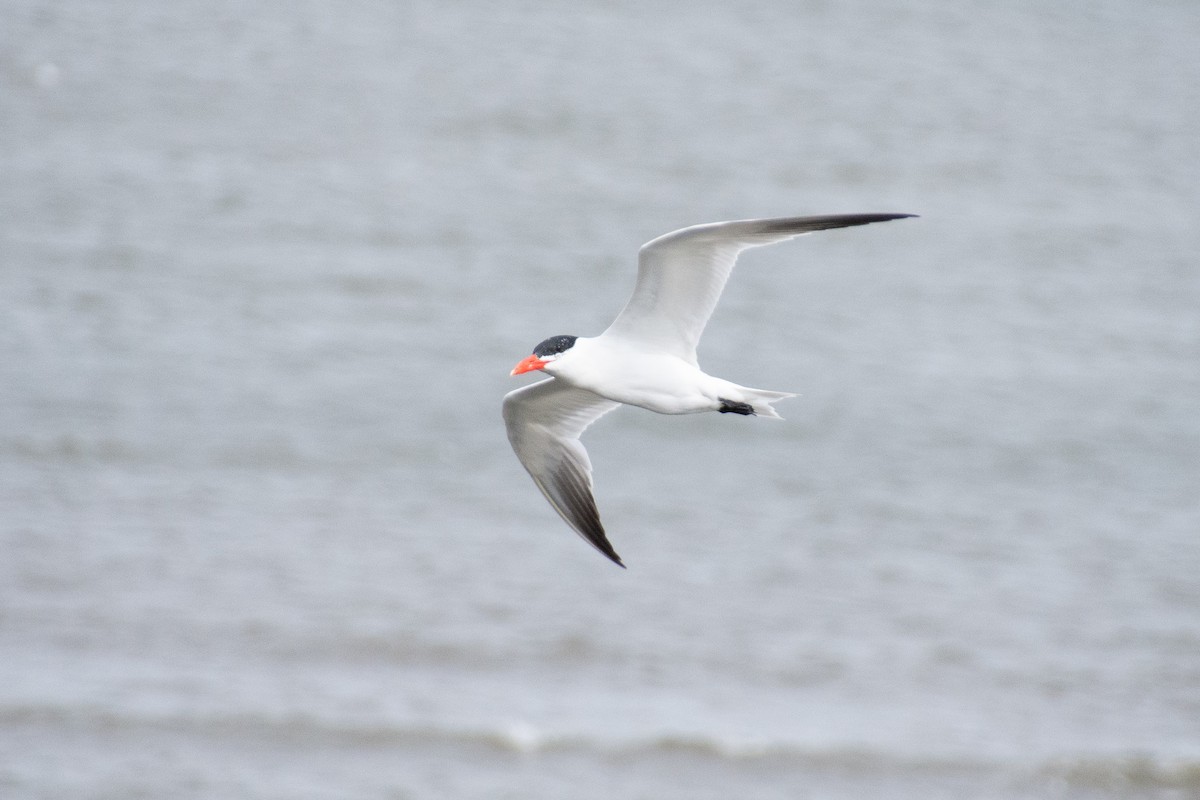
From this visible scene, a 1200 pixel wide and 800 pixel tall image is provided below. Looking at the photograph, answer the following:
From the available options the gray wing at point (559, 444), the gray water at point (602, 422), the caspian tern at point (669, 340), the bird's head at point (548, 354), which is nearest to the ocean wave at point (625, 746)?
the gray water at point (602, 422)

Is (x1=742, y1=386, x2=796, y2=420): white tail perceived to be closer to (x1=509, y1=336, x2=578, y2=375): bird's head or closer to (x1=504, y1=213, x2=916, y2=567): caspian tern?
(x1=504, y1=213, x2=916, y2=567): caspian tern

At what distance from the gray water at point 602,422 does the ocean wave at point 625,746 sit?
0.04 m

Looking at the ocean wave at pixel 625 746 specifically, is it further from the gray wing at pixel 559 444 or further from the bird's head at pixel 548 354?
the bird's head at pixel 548 354

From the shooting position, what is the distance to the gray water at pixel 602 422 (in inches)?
553

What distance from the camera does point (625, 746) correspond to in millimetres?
13570

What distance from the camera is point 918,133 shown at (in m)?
30.2

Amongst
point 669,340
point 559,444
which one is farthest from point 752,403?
point 559,444

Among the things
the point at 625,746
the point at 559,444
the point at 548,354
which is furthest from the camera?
the point at 625,746

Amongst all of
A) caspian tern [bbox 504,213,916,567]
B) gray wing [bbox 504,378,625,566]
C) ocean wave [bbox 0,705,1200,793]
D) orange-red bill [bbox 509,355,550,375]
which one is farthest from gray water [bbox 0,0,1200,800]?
caspian tern [bbox 504,213,916,567]

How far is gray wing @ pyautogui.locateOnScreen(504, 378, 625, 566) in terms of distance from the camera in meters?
8.59

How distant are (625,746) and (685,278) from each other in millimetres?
6913

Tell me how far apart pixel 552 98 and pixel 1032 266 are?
31.4ft

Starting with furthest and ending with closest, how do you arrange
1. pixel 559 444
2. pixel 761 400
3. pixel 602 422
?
pixel 602 422 → pixel 559 444 → pixel 761 400

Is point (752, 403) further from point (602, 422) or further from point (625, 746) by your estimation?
point (602, 422)
